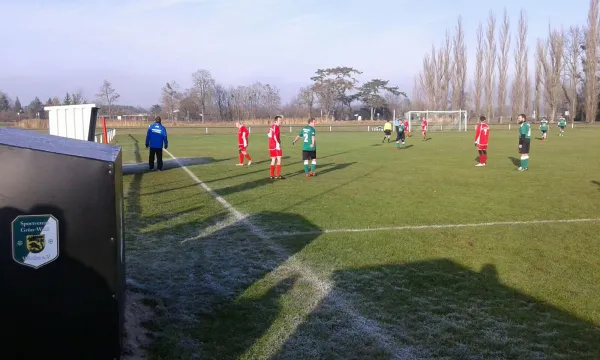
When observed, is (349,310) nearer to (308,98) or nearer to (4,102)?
(308,98)

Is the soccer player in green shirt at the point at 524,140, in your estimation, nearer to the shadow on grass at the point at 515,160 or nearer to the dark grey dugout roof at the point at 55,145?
the shadow on grass at the point at 515,160

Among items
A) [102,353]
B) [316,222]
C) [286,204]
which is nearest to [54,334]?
[102,353]

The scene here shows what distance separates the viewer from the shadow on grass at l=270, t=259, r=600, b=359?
3.87 meters

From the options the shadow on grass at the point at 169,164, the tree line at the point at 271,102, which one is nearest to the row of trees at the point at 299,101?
the tree line at the point at 271,102

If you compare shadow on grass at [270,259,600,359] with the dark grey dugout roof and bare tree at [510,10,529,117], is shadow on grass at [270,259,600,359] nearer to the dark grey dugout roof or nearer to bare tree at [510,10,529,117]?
the dark grey dugout roof

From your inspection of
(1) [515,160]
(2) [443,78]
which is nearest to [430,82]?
(2) [443,78]

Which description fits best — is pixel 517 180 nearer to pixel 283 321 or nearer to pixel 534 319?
pixel 534 319

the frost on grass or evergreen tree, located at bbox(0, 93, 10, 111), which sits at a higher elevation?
evergreen tree, located at bbox(0, 93, 10, 111)

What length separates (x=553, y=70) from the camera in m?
70.1

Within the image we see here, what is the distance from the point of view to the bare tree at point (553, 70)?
69.0 meters

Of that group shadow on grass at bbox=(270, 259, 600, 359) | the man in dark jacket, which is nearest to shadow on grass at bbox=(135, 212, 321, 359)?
shadow on grass at bbox=(270, 259, 600, 359)

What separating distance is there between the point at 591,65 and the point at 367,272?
68206 millimetres

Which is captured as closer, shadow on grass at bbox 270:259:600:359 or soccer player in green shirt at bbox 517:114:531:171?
shadow on grass at bbox 270:259:600:359

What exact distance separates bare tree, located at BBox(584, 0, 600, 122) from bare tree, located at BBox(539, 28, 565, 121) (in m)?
5.00
